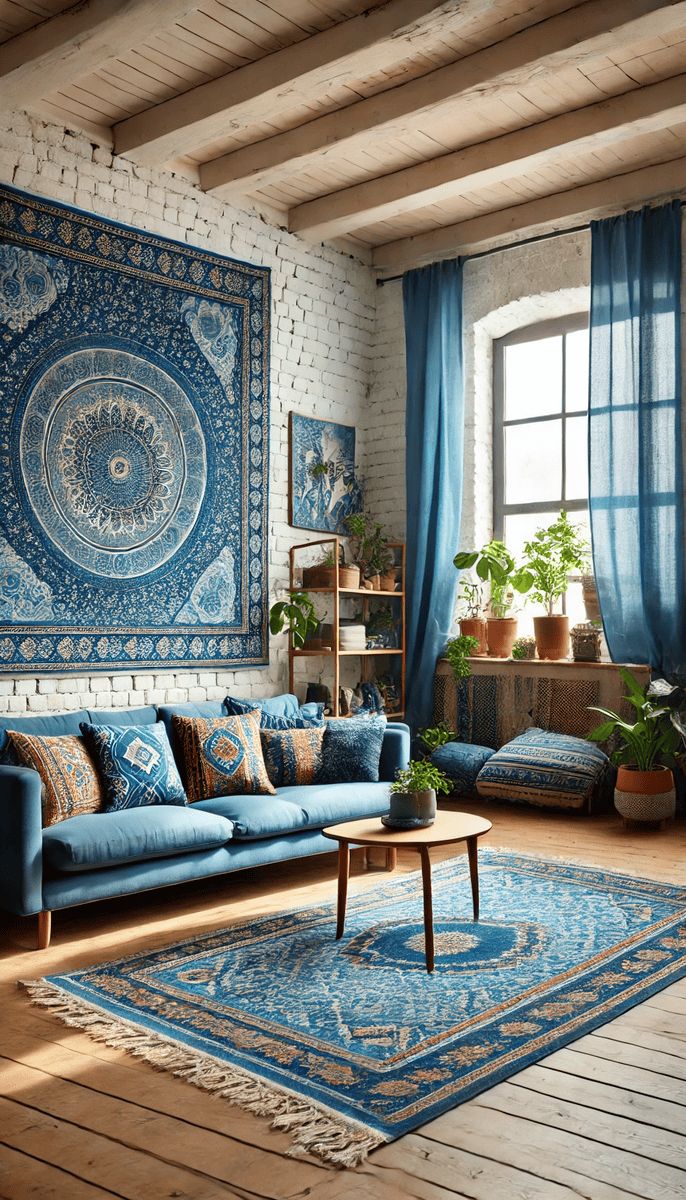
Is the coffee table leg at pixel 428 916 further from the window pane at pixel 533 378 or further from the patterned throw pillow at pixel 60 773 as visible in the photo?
the window pane at pixel 533 378

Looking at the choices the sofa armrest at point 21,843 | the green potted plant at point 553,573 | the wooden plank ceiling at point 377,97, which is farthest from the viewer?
the green potted plant at point 553,573

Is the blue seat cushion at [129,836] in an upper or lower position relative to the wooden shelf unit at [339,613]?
lower

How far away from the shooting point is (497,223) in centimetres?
670

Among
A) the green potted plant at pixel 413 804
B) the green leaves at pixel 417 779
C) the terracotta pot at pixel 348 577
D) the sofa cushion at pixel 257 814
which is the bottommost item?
the sofa cushion at pixel 257 814

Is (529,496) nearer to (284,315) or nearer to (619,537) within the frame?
(619,537)

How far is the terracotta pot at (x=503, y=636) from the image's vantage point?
268 inches

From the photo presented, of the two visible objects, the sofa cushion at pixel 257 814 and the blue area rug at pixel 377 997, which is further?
the sofa cushion at pixel 257 814

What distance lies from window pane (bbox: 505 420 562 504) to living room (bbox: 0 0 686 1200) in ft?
0.09

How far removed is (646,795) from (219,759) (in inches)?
93.3

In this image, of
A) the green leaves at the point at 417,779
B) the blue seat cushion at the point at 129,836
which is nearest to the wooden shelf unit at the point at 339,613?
the blue seat cushion at the point at 129,836

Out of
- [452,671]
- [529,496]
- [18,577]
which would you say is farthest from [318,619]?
[18,577]

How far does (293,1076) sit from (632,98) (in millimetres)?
4748

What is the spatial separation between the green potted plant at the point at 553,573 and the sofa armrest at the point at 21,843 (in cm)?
369

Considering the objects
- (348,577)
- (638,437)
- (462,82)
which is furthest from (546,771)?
(462,82)
